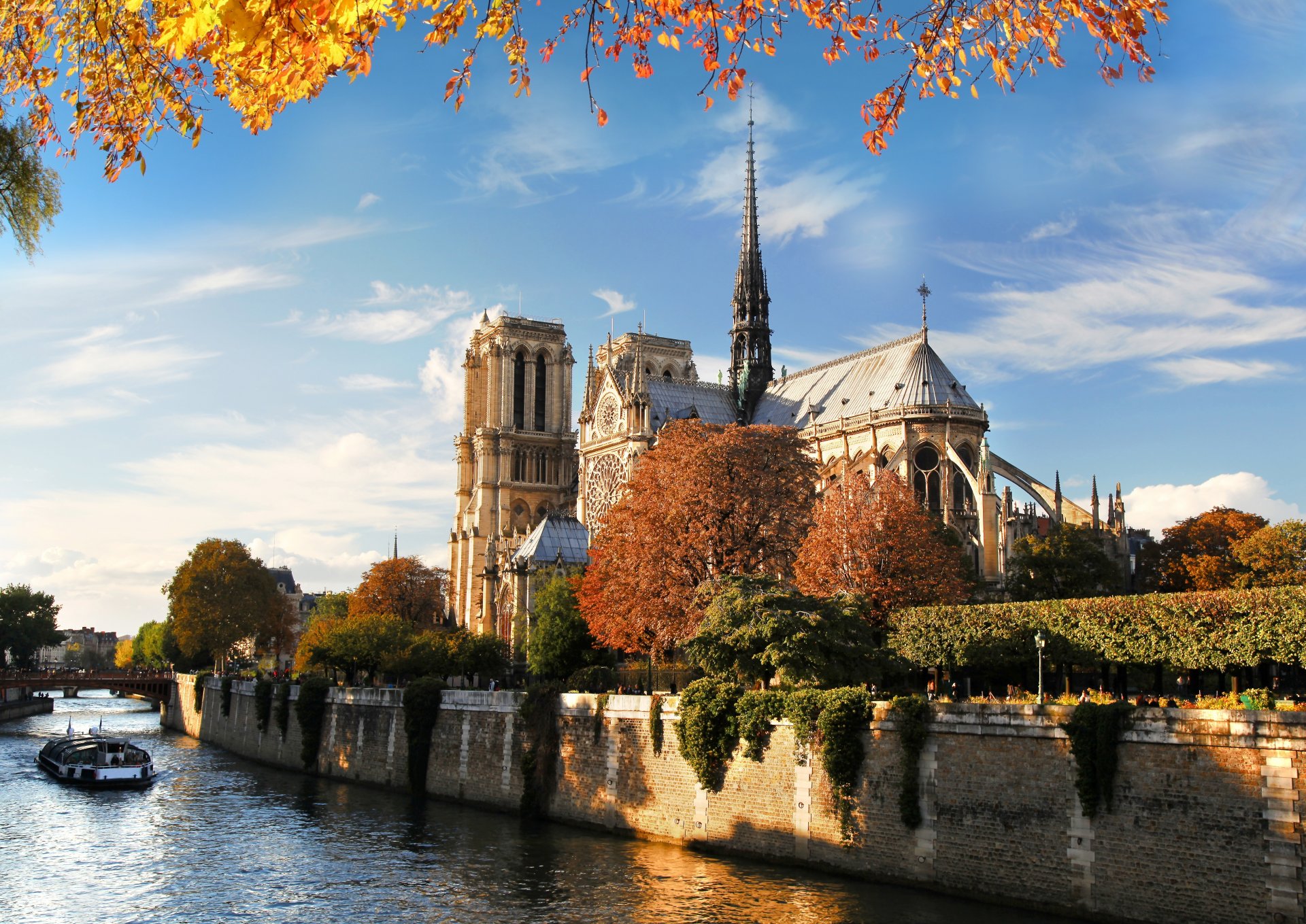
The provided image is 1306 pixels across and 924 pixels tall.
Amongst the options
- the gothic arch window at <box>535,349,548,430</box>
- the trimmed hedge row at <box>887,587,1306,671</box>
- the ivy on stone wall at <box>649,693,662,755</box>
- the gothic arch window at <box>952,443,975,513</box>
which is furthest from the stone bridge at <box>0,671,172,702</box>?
the trimmed hedge row at <box>887,587,1306,671</box>

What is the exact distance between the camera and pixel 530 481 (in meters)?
103

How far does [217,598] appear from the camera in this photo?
8125 cm

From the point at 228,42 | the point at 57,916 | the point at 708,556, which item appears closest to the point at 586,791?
the point at 708,556

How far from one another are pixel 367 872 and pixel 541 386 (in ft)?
263

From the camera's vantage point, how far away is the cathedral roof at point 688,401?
81688mm

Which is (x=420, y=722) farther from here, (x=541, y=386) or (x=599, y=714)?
(x=541, y=386)

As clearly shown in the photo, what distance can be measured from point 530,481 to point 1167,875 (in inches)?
3302

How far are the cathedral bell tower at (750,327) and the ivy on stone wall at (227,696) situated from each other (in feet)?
125

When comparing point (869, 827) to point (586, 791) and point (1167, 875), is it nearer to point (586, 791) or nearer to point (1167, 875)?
point (1167, 875)

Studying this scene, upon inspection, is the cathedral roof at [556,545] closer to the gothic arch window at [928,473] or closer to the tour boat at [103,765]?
the gothic arch window at [928,473]

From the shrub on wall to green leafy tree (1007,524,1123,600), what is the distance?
26049 millimetres

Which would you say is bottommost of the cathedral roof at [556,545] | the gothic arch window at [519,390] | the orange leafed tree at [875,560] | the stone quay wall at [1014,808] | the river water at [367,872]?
the river water at [367,872]

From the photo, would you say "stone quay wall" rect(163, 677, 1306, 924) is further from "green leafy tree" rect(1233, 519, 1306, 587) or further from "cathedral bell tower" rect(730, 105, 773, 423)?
"cathedral bell tower" rect(730, 105, 773, 423)

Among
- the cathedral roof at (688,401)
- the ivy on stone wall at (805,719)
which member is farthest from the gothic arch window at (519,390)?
the ivy on stone wall at (805,719)
